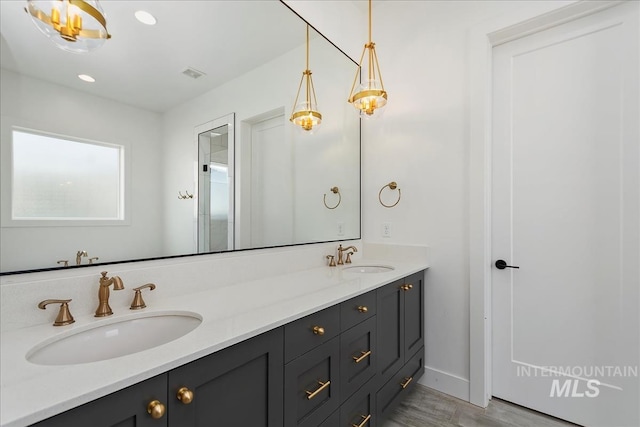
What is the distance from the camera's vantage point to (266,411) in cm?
94

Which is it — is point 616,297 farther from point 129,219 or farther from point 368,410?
point 129,219

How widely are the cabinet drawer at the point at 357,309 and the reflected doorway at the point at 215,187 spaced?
2.14 feet

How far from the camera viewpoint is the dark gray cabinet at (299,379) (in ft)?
2.18

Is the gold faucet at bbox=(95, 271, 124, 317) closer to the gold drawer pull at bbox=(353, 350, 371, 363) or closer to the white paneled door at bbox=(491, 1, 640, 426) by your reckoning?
the gold drawer pull at bbox=(353, 350, 371, 363)

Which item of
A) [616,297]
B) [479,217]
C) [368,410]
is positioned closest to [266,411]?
[368,410]

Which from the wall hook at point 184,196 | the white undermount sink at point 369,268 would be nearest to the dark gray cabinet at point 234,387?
the wall hook at point 184,196

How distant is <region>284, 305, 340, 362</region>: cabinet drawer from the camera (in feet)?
3.34

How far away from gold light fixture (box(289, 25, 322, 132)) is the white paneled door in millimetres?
1188

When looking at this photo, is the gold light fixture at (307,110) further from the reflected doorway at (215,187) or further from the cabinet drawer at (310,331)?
the cabinet drawer at (310,331)

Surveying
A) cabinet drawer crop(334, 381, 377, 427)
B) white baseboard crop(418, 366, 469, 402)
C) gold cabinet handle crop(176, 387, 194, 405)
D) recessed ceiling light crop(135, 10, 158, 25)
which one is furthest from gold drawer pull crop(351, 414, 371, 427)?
recessed ceiling light crop(135, 10, 158, 25)

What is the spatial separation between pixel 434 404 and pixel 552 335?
2.72ft

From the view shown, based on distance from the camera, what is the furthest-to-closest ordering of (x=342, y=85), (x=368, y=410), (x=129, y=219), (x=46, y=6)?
(x=342, y=85)
(x=368, y=410)
(x=129, y=219)
(x=46, y=6)

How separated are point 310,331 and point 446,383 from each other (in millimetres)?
1452

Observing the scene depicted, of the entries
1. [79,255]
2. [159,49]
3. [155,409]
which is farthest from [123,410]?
[159,49]
